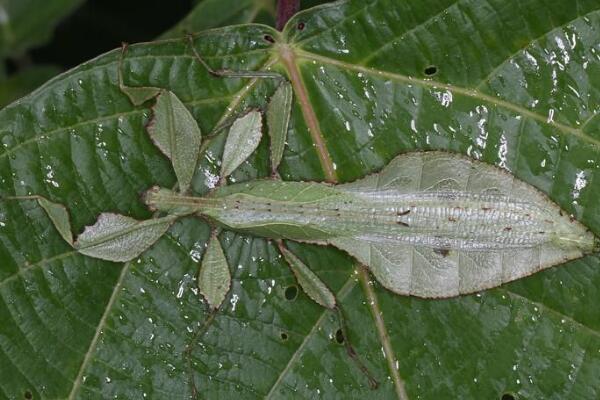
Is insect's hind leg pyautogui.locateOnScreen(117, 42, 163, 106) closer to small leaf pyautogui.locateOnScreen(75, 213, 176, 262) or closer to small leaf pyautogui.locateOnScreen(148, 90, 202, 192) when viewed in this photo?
small leaf pyautogui.locateOnScreen(148, 90, 202, 192)

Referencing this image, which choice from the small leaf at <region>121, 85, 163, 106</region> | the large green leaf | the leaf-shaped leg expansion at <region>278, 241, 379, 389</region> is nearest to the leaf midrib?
the large green leaf

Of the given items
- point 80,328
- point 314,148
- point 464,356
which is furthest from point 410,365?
point 80,328

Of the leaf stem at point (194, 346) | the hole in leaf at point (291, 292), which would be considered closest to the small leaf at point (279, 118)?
the hole in leaf at point (291, 292)

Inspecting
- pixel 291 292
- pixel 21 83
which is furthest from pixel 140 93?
pixel 21 83

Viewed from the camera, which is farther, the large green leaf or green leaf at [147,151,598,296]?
green leaf at [147,151,598,296]

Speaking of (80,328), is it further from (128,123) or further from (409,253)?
(409,253)

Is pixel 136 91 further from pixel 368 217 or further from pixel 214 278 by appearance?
pixel 368 217

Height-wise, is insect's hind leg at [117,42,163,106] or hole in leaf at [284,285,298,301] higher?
insect's hind leg at [117,42,163,106]
